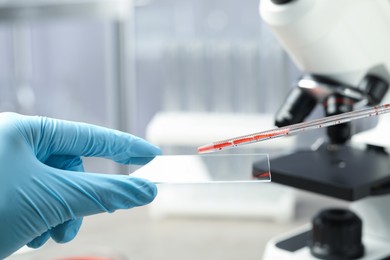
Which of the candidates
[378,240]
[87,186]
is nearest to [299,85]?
[378,240]

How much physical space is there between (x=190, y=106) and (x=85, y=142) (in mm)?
750

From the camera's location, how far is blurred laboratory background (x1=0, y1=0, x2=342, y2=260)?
144cm

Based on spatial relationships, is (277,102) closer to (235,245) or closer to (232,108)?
(232,108)

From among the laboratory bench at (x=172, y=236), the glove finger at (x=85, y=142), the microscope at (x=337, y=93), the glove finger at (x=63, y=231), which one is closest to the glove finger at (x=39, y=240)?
the glove finger at (x=63, y=231)

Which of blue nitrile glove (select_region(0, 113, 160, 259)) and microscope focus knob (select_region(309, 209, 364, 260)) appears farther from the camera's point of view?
microscope focus knob (select_region(309, 209, 364, 260))

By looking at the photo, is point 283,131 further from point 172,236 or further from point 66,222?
point 172,236

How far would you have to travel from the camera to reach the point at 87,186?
0.88 m

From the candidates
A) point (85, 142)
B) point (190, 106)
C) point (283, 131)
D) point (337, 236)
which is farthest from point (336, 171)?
point (190, 106)

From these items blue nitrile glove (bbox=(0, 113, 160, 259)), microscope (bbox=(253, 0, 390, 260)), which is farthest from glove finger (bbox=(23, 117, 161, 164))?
microscope (bbox=(253, 0, 390, 260))

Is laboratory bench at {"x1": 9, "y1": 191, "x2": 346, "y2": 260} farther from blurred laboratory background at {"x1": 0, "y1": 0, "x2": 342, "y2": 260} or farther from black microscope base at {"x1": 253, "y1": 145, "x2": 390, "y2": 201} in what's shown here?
black microscope base at {"x1": 253, "y1": 145, "x2": 390, "y2": 201}

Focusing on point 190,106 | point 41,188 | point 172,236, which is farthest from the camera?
point 190,106

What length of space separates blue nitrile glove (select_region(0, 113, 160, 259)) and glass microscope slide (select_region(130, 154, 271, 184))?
5 centimetres

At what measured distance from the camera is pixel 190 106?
5.65 feet

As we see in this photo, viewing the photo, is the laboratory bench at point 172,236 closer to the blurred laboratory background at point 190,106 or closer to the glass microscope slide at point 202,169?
the blurred laboratory background at point 190,106
